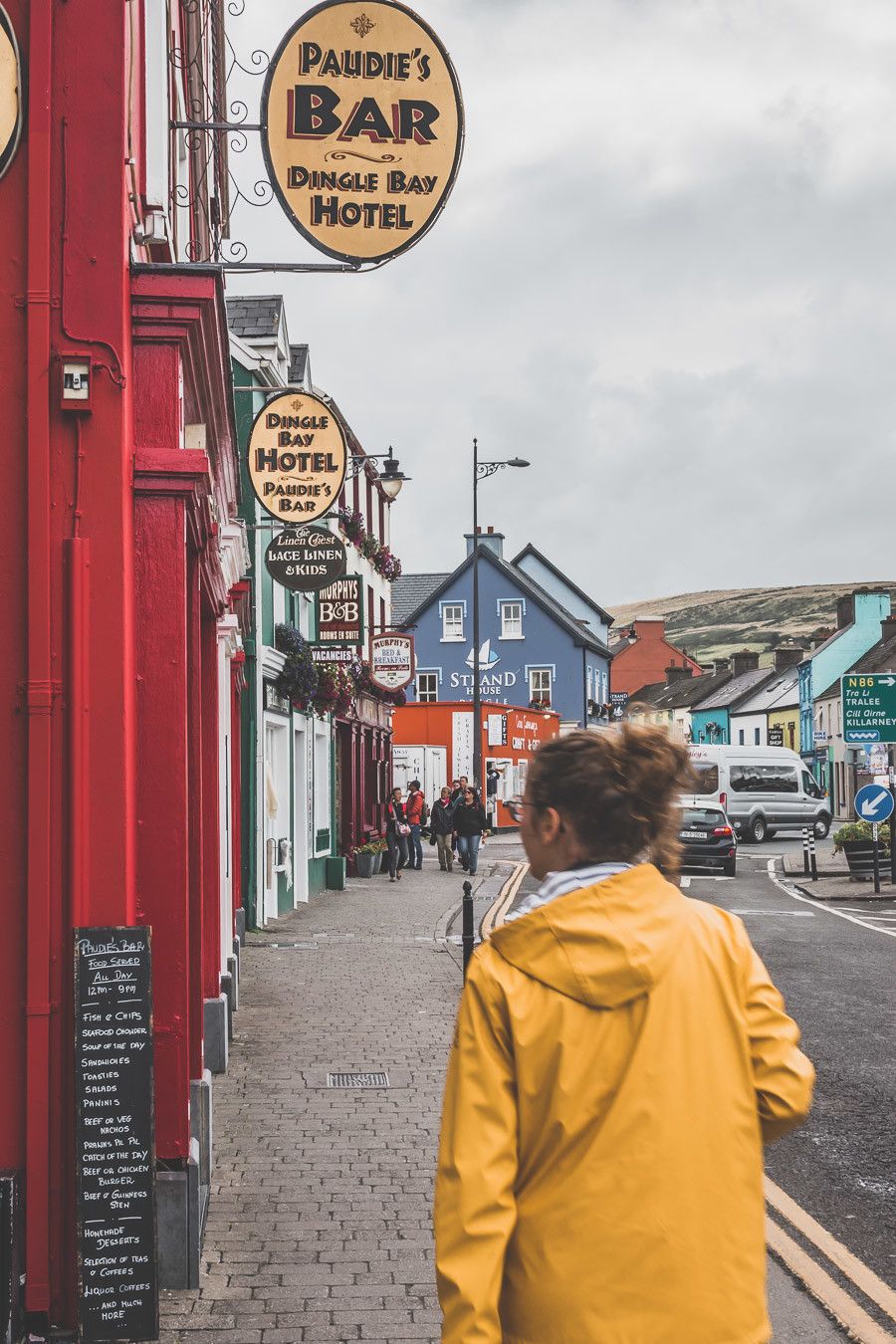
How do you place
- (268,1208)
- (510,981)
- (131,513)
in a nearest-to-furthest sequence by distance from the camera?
1. (510,981)
2. (131,513)
3. (268,1208)

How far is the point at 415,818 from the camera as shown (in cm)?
2867

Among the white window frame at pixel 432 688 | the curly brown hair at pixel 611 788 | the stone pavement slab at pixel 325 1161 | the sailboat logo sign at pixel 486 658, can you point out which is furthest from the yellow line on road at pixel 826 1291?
the white window frame at pixel 432 688

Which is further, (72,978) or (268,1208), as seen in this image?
(268,1208)

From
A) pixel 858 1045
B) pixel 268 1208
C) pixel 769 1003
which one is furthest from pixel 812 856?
pixel 769 1003

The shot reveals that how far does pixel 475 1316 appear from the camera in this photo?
2232 mm

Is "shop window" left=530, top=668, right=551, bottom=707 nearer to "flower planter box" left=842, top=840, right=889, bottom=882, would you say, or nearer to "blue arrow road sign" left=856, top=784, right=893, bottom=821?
"flower planter box" left=842, top=840, right=889, bottom=882

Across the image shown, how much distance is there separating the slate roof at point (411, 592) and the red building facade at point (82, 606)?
52902 mm

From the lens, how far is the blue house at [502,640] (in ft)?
190

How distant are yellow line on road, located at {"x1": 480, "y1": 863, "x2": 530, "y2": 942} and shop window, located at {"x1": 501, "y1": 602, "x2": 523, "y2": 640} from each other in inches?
1188

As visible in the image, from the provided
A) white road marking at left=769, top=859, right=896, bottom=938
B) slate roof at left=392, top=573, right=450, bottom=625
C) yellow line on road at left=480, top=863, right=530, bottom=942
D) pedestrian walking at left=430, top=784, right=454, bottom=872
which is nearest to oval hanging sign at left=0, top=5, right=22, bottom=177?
yellow line on road at left=480, top=863, right=530, bottom=942

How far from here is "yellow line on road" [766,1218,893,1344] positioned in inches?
192

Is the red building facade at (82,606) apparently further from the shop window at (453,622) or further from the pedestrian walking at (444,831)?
the shop window at (453,622)

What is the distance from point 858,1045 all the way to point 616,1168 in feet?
27.7

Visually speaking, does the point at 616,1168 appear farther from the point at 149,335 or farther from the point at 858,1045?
the point at 858,1045
